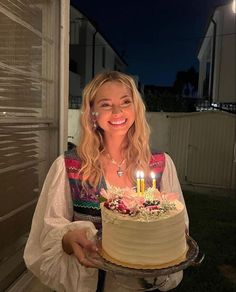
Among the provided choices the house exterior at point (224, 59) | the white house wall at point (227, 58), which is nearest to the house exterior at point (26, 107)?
the house exterior at point (224, 59)

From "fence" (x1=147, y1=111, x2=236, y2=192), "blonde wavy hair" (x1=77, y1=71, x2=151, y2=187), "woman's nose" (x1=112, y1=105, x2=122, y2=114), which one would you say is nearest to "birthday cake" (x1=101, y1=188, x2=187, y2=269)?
"blonde wavy hair" (x1=77, y1=71, x2=151, y2=187)

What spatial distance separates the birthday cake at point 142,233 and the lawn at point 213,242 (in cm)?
282

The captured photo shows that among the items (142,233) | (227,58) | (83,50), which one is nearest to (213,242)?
(142,233)

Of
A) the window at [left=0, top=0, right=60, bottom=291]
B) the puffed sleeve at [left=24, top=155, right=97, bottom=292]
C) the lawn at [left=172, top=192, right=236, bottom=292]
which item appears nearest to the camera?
the puffed sleeve at [left=24, top=155, right=97, bottom=292]

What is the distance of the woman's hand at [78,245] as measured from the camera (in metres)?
1.39

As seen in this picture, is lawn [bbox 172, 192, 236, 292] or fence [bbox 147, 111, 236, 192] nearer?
lawn [bbox 172, 192, 236, 292]

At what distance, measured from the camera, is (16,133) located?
103 inches

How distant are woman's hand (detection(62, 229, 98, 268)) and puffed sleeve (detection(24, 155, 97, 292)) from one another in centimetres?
4

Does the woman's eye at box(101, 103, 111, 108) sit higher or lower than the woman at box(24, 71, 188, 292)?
higher

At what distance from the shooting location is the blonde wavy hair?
5.71ft

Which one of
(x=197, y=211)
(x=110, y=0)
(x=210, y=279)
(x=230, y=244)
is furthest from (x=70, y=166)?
(x=110, y=0)

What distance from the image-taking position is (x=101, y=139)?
6.10 ft

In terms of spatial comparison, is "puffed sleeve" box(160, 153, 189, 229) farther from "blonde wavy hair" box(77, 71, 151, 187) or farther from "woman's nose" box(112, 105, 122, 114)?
"woman's nose" box(112, 105, 122, 114)

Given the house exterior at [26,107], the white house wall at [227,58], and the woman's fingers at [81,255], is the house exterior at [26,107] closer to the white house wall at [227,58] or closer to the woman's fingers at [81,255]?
the woman's fingers at [81,255]
